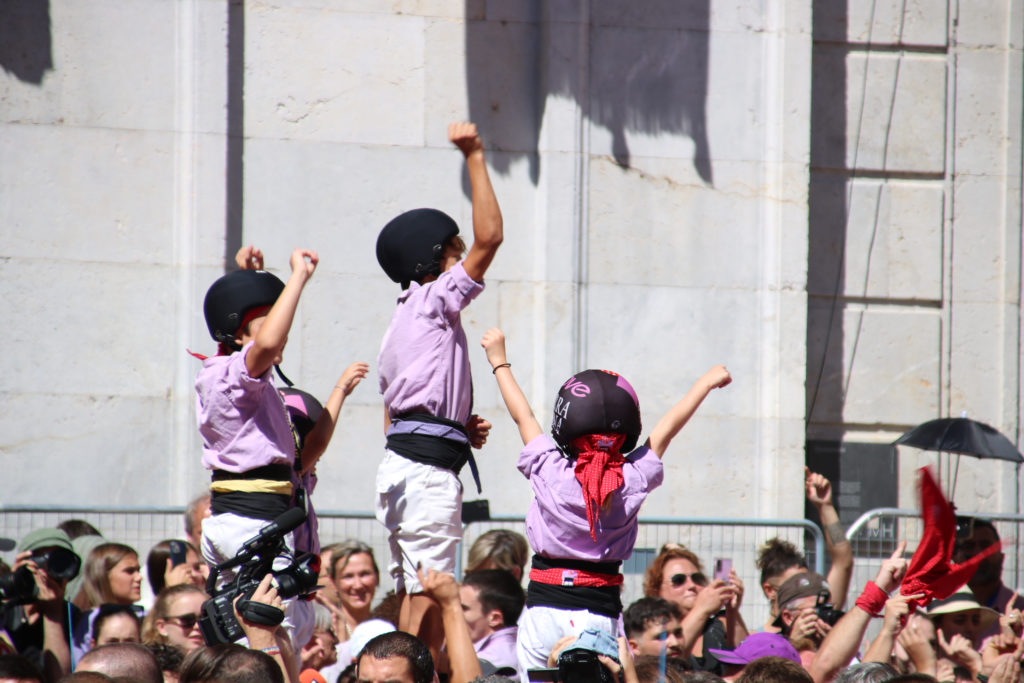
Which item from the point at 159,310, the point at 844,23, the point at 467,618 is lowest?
the point at 467,618

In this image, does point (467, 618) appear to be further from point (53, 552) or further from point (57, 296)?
point (57, 296)

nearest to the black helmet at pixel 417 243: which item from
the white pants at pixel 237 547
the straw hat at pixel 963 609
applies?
the white pants at pixel 237 547

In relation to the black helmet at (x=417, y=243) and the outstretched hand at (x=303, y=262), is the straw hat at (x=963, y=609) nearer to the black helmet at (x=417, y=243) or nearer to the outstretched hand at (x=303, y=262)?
the black helmet at (x=417, y=243)

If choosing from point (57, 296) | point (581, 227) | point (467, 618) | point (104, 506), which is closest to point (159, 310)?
point (57, 296)

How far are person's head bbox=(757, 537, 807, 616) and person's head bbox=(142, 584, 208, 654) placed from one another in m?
3.31

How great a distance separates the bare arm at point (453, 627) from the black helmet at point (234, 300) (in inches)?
60.3

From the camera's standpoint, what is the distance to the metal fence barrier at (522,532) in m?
8.56

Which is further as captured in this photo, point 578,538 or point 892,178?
point 892,178

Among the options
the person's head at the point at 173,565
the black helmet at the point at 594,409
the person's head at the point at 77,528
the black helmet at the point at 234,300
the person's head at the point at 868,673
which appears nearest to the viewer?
the person's head at the point at 868,673

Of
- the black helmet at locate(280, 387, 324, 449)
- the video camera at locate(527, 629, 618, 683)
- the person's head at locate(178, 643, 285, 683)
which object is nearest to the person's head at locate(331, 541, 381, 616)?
the black helmet at locate(280, 387, 324, 449)

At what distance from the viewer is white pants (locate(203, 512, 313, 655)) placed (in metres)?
5.64

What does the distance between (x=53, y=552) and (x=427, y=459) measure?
81.5 inches

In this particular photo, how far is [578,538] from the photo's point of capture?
16.8 feet

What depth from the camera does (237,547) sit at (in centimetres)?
564
